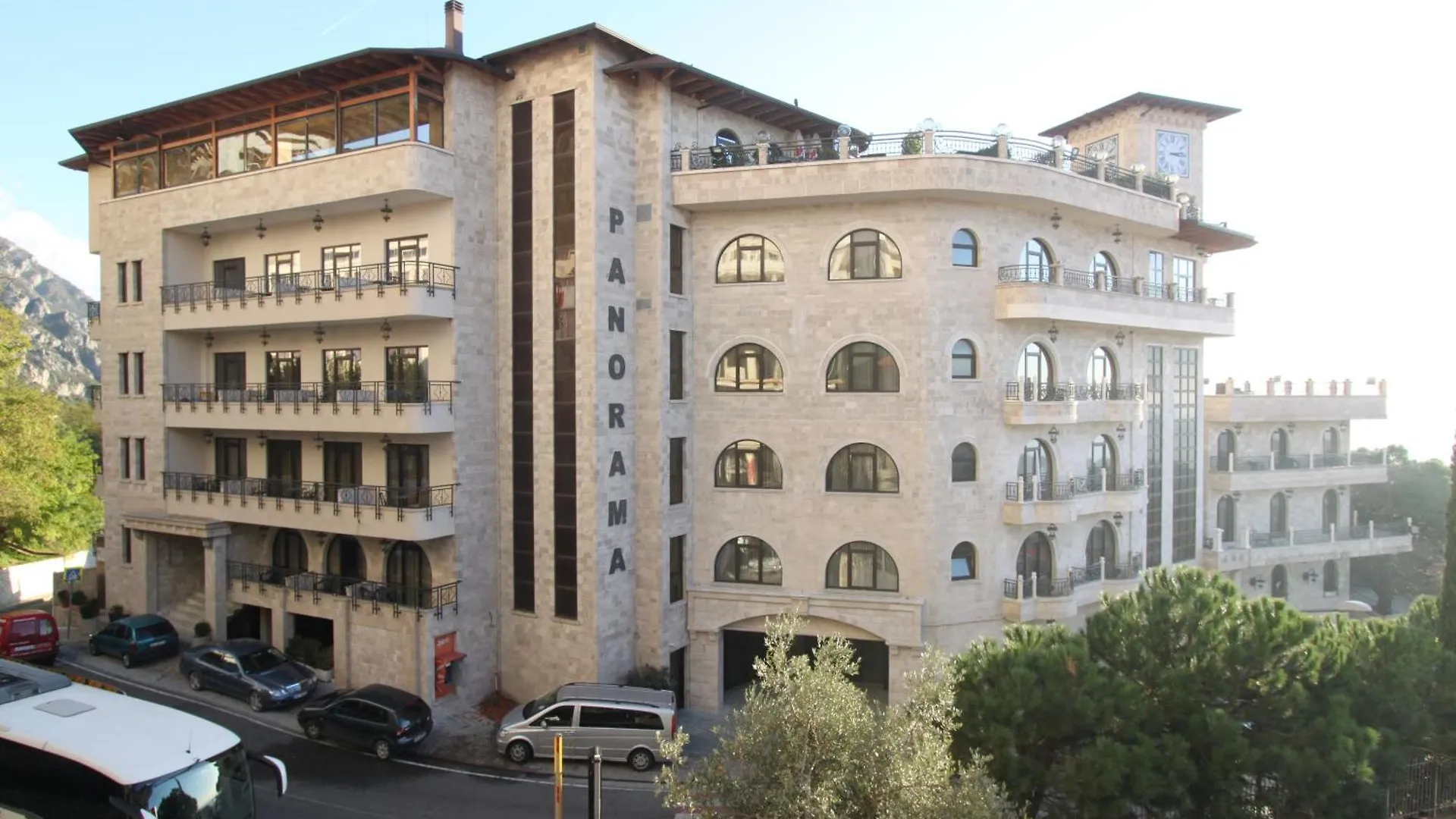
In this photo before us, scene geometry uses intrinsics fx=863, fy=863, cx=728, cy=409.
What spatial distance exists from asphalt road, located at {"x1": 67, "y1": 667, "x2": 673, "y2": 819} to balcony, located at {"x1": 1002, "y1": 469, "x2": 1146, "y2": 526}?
13764mm

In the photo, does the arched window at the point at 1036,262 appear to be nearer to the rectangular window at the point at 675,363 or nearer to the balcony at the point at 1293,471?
the rectangular window at the point at 675,363

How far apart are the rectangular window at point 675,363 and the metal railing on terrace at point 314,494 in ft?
24.5

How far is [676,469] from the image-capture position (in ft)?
91.7

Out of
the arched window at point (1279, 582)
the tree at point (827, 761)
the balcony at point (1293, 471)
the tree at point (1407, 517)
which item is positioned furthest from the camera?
the tree at point (1407, 517)

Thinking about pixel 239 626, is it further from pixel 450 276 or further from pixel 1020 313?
pixel 1020 313

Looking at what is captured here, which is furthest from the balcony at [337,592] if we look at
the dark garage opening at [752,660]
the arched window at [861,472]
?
the arched window at [861,472]

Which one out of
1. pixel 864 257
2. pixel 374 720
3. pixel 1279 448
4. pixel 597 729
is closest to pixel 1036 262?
pixel 864 257

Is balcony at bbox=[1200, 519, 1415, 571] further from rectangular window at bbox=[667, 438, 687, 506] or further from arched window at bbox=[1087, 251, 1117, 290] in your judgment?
rectangular window at bbox=[667, 438, 687, 506]

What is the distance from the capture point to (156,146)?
3253 cm

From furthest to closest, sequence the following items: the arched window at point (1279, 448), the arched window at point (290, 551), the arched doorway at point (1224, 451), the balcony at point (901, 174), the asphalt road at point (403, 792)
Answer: the arched window at point (1279, 448) → the arched doorway at point (1224, 451) → the arched window at point (290, 551) → the balcony at point (901, 174) → the asphalt road at point (403, 792)

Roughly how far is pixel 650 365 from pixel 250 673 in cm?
1557

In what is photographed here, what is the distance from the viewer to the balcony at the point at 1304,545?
123 ft

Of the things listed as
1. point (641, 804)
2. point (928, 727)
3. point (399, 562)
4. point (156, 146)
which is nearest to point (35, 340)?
point (156, 146)

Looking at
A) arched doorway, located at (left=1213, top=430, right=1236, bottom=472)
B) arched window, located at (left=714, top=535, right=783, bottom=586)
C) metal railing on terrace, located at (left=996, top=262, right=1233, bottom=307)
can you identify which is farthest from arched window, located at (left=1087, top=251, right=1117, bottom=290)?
arched doorway, located at (left=1213, top=430, right=1236, bottom=472)
